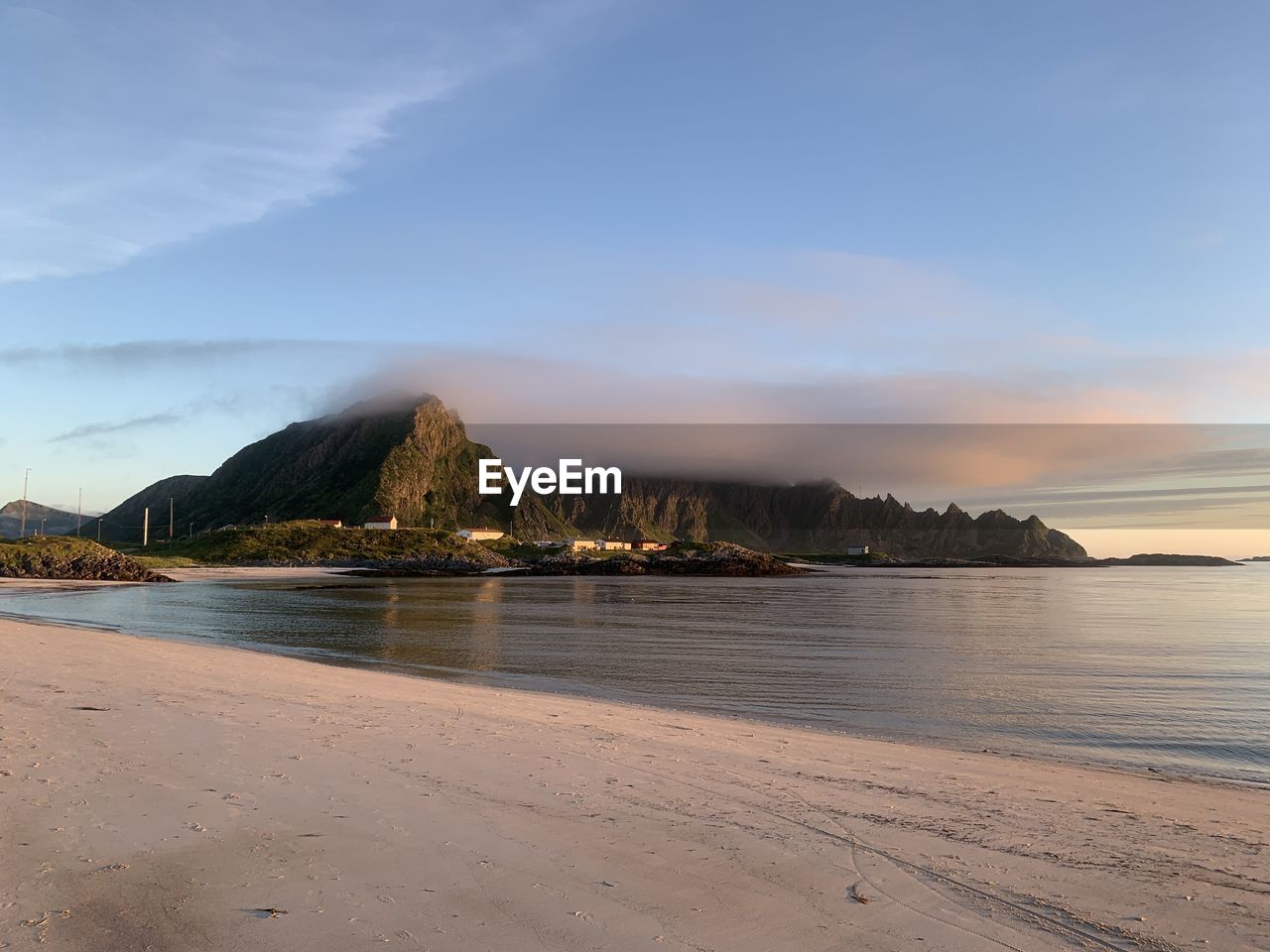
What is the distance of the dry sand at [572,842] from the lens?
569 cm

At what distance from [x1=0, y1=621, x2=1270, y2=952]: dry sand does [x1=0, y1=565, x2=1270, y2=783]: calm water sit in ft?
15.7

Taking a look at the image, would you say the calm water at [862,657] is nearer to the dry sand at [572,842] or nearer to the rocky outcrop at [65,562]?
the dry sand at [572,842]

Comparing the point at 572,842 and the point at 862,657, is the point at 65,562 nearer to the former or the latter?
the point at 862,657

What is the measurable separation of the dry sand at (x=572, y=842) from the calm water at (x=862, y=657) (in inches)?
189

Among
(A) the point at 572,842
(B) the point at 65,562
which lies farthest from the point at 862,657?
(B) the point at 65,562

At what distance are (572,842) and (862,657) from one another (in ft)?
82.6

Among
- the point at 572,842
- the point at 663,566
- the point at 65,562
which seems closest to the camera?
the point at 572,842

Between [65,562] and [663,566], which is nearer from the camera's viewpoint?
[65,562]

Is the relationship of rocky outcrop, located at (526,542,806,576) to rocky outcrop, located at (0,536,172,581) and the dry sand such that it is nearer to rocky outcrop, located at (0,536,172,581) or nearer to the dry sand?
rocky outcrop, located at (0,536,172,581)

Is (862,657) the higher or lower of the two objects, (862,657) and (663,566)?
the higher

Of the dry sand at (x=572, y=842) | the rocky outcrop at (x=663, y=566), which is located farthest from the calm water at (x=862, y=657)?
the rocky outcrop at (x=663, y=566)

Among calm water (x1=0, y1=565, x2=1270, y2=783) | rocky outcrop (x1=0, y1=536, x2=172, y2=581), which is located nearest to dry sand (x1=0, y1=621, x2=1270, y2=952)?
calm water (x1=0, y1=565, x2=1270, y2=783)

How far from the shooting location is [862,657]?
30.4 meters

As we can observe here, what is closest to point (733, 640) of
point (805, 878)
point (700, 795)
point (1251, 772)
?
point (1251, 772)
